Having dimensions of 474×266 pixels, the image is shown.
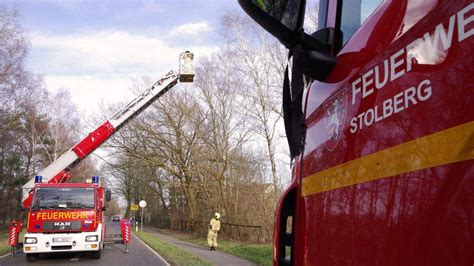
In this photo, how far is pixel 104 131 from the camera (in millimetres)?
18641

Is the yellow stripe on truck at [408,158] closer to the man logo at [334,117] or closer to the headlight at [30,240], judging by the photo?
the man logo at [334,117]

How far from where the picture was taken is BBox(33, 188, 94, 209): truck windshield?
14.7 m

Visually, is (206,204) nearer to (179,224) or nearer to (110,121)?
(179,224)

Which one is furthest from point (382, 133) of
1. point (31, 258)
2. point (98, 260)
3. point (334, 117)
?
point (31, 258)

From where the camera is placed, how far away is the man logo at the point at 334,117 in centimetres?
195

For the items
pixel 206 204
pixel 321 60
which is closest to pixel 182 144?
pixel 206 204

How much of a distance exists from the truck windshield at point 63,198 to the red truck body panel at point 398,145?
1382 cm

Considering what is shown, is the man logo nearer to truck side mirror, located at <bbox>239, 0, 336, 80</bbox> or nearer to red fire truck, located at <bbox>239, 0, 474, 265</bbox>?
red fire truck, located at <bbox>239, 0, 474, 265</bbox>

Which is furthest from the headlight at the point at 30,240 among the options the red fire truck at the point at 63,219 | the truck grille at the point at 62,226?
the truck grille at the point at 62,226

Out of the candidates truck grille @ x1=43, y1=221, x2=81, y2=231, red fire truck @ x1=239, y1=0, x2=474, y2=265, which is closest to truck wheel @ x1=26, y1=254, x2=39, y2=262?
truck grille @ x1=43, y1=221, x2=81, y2=231

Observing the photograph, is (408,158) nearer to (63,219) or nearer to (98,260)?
(63,219)

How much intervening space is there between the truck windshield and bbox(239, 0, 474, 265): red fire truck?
13466 mm

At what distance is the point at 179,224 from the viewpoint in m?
43.1

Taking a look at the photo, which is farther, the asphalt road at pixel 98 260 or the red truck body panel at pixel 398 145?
the asphalt road at pixel 98 260
